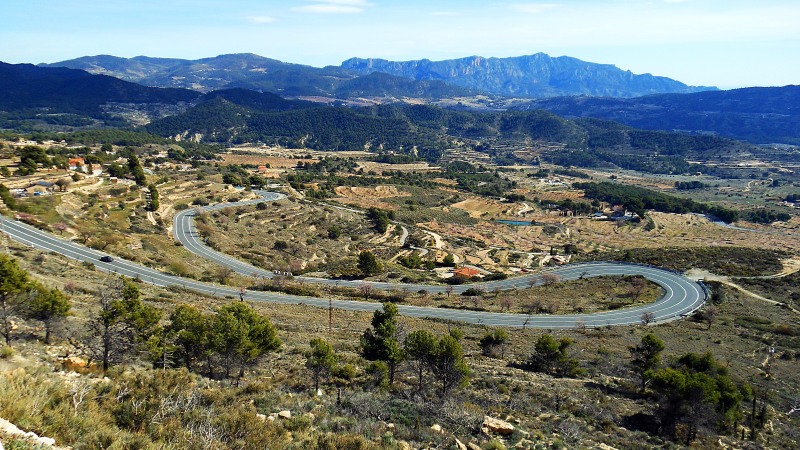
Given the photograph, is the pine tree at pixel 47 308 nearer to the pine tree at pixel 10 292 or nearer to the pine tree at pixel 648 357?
the pine tree at pixel 10 292

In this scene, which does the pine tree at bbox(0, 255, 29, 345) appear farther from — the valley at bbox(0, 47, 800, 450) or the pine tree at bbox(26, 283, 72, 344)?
the pine tree at bbox(26, 283, 72, 344)

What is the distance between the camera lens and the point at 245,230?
7219 cm

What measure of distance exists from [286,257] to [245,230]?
12618mm

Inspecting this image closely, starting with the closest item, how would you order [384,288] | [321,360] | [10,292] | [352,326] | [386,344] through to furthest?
[321,360] < [10,292] < [386,344] < [352,326] < [384,288]

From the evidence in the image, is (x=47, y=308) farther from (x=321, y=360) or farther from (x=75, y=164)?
(x=75, y=164)

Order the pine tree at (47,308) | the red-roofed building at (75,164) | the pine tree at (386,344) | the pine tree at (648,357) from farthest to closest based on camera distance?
the red-roofed building at (75,164) < the pine tree at (648,357) < the pine tree at (386,344) < the pine tree at (47,308)

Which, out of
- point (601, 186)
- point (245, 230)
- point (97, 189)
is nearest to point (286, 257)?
point (245, 230)

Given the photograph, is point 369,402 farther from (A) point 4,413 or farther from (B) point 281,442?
(A) point 4,413

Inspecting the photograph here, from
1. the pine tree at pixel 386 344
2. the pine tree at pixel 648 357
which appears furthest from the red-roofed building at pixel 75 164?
the pine tree at pixel 648 357

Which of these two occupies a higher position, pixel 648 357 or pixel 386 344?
pixel 386 344

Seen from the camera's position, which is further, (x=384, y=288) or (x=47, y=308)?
(x=384, y=288)

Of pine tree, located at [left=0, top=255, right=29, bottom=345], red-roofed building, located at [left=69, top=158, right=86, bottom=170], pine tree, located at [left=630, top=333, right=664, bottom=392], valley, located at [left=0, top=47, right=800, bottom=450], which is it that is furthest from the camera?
red-roofed building, located at [left=69, top=158, right=86, bottom=170]

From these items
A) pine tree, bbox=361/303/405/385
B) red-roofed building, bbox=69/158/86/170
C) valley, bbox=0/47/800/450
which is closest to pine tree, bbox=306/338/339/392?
valley, bbox=0/47/800/450

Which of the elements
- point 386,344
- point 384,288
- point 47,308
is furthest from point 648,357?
point 47,308
